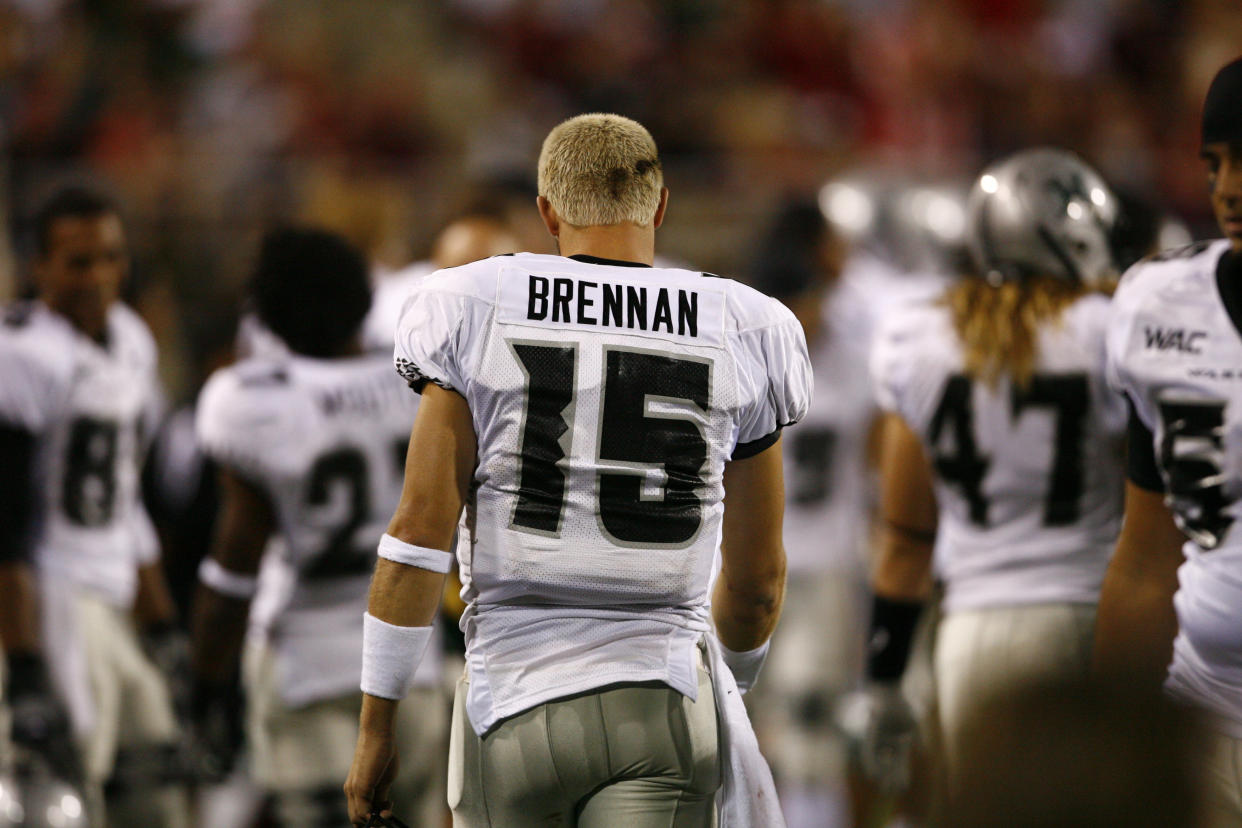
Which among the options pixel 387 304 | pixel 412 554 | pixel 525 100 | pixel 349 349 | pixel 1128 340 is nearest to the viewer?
pixel 412 554

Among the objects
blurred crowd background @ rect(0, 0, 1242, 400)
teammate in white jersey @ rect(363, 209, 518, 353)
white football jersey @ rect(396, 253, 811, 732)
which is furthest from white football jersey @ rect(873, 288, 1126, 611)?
blurred crowd background @ rect(0, 0, 1242, 400)

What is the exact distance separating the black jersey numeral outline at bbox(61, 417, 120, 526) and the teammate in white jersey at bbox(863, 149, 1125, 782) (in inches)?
96.3

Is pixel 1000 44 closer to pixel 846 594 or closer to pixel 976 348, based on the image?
pixel 846 594

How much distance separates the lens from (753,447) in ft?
9.66

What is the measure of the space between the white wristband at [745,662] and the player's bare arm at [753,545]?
5 cm

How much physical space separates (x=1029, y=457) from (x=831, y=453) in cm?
292

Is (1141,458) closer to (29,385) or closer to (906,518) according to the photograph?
(906,518)

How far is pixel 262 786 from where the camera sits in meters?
4.57

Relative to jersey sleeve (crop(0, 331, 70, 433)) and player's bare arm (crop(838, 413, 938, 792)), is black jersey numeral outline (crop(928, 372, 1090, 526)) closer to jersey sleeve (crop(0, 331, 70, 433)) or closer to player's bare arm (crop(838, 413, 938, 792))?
player's bare arm (crop(838, 413, 938, 792))

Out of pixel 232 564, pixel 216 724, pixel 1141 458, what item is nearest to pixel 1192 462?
pixel 1141 458

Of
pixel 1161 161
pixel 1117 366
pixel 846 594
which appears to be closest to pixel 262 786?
pixel 1117 366

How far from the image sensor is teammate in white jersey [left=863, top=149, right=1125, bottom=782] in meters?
4.00

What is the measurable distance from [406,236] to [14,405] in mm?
5731

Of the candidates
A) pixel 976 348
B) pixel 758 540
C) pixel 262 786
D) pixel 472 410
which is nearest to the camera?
pixel 472 410
